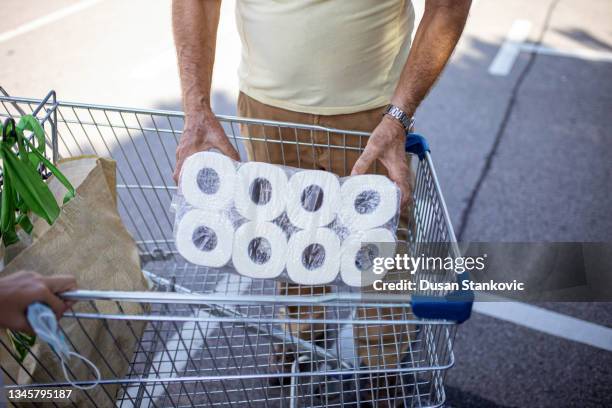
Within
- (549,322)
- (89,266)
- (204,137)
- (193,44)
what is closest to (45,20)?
(193,44)

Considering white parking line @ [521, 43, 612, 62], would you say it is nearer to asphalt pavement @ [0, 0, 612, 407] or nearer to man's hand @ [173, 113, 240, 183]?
asphalt pavement @ [0, 0, 612, 407]

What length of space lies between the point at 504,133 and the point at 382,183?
2647mm

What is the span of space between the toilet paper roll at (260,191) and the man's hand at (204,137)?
0.46ft

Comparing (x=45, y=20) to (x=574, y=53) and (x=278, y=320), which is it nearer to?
(x=278, y=320)

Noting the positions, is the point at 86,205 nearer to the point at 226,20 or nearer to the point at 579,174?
the point at 579,174

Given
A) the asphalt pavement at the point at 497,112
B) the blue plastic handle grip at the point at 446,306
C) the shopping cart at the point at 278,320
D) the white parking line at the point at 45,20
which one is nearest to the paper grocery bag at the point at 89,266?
the shopping cart at the point at 278,320

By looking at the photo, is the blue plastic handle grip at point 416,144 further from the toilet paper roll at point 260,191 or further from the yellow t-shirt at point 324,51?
the toilet paper roll at point 260,191

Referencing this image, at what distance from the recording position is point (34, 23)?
16.5ft

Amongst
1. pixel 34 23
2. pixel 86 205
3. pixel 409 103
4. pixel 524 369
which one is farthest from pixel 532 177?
pixel 34 23

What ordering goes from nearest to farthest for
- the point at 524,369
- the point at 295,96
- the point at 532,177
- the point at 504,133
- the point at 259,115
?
the point at 295,96 < the point at 259,115 < the point at 524,369 < the point at 532,177 < the point at 504,133

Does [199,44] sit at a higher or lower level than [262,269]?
higher

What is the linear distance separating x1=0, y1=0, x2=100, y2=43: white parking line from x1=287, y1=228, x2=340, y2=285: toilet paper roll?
4.92 meters

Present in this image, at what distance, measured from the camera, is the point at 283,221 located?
4.51ft

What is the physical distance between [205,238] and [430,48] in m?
0.92
